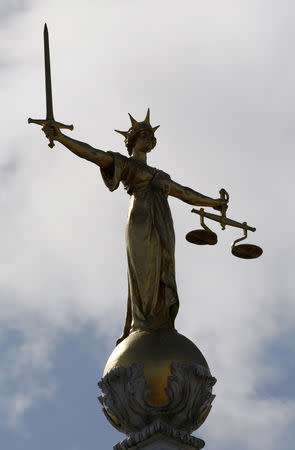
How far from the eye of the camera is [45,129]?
2647 cm

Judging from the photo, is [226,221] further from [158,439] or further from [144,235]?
[158,439]

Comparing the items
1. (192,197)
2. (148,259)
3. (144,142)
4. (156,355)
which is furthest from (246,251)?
(156,355)

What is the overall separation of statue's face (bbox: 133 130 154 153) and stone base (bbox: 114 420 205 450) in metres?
5.05

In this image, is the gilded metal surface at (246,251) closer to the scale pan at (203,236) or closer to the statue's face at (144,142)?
the scale pan at (203,236)

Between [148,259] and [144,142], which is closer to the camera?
[148,259]

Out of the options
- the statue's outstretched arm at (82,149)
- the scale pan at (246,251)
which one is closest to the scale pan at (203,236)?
the scale pan at (246,251)

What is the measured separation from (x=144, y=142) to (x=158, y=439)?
17.7ft

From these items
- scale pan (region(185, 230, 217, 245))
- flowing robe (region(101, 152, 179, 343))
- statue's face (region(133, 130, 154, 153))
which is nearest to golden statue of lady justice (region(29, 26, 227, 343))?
flowing robe (region(101, 152, 179, 343))

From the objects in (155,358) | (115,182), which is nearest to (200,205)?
(115,182)

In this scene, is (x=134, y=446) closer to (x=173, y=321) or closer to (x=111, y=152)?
(x=173, y=321)

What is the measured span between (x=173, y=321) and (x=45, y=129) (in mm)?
3635

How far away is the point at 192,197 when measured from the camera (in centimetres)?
2867

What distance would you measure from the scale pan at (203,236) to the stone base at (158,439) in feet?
12.2

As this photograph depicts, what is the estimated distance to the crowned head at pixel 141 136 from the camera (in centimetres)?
2823
